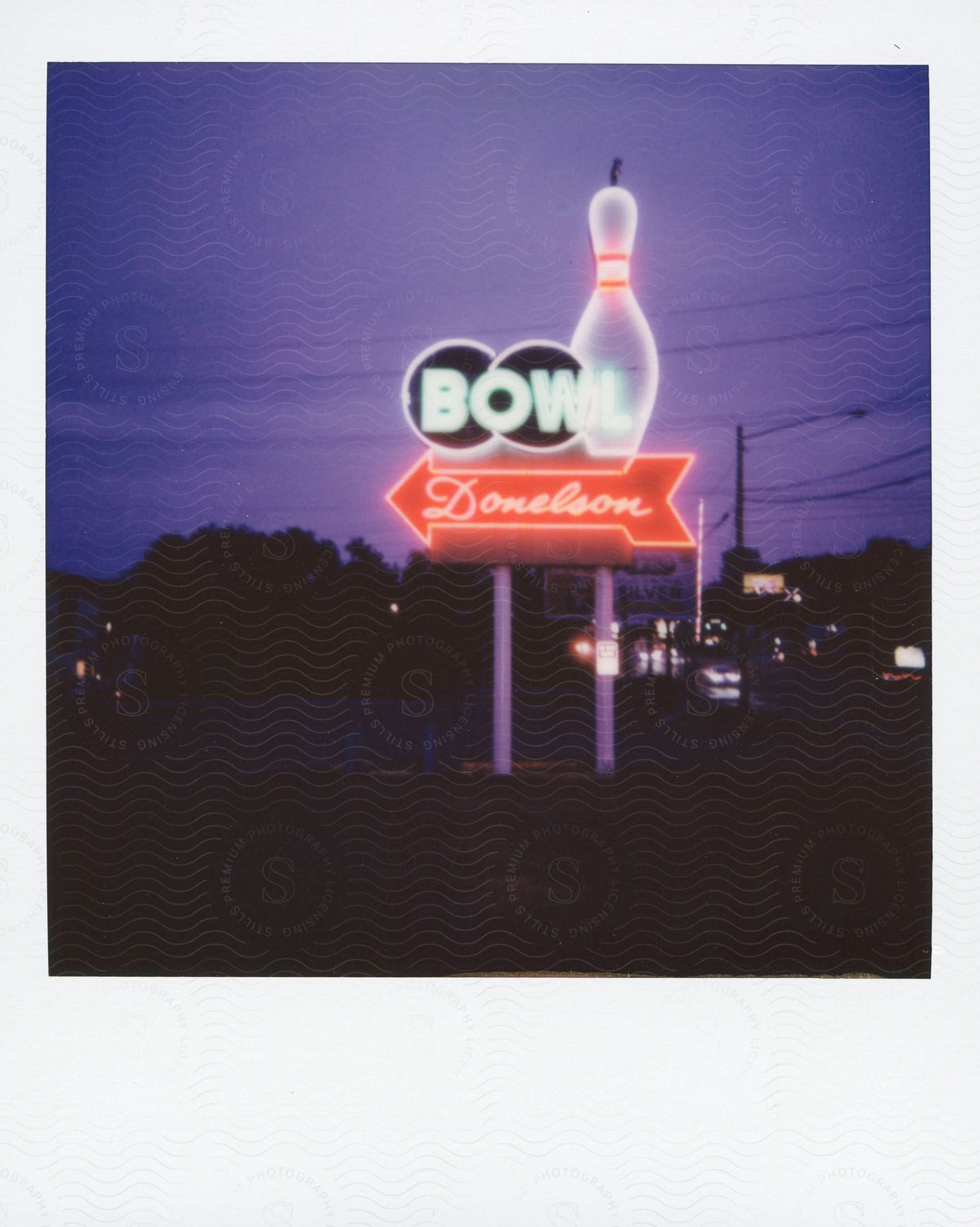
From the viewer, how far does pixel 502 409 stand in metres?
2.59

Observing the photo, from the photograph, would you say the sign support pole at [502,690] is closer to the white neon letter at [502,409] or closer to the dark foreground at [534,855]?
the dark foreground at [534,855]

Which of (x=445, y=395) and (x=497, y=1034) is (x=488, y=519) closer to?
(x=445, y=395)

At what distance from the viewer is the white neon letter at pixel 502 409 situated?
259 cm

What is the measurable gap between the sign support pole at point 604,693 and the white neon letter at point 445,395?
67cm

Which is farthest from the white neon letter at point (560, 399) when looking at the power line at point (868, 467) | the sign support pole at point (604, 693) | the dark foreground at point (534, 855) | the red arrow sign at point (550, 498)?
the dark foreground at point (534, 855)

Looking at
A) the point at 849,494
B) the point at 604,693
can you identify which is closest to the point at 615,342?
the point at 849,494

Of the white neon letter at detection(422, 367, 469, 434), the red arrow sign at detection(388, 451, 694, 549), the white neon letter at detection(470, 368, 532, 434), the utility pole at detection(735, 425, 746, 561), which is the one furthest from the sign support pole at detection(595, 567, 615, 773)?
the white neon letter at detection(422, 367, 469, 434)

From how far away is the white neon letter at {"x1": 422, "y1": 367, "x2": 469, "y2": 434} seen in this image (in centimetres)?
258

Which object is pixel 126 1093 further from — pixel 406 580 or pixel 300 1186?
pixel 406 580

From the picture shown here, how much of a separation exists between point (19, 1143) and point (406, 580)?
6.93 ft

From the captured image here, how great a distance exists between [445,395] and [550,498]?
471mm

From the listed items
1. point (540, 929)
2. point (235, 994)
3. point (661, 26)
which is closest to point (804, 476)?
point (661, 26)

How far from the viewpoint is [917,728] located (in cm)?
255

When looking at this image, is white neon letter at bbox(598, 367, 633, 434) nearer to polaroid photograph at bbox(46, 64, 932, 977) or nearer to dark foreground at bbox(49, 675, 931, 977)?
polaroid photograph at bbox(46, 64, 932, 977)
